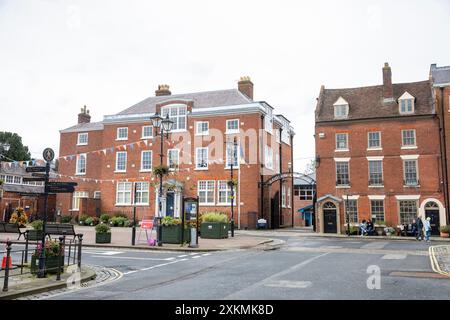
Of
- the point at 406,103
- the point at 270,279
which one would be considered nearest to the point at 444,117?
the point at 406,103

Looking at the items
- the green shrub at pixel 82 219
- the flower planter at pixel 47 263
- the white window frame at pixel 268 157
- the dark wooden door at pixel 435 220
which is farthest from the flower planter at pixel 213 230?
the green shrub at pixel 82 219

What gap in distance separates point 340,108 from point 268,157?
827 centimetres

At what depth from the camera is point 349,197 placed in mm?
35688

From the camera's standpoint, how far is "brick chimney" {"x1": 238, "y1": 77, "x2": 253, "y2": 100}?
4231 cm

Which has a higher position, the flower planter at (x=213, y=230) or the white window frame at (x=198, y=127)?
the white window frame at (x=198, y=127)

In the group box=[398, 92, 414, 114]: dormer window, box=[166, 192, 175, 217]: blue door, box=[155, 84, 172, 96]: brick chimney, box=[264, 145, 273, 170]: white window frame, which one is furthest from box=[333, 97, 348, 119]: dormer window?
box=[155, 84, 172, 96]: brick chimney

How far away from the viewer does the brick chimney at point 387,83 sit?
3728 centimetres

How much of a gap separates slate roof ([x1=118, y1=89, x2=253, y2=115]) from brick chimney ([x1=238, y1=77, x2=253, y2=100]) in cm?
76

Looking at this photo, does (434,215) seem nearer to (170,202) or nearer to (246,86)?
(246,86)

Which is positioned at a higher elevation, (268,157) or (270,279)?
(268,157)

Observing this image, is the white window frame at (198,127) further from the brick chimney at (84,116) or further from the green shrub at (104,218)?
the brick chimney at (84,116)

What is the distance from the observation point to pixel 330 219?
36.0 metres
